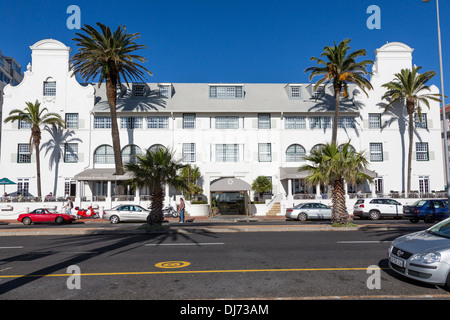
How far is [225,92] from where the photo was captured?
36.2 metres

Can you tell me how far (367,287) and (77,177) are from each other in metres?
28.6

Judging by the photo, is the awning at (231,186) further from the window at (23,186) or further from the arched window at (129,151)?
the window at (23,186)

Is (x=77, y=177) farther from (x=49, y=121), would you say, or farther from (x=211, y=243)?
(x=211, y=243)

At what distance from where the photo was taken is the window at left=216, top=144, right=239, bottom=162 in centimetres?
3356

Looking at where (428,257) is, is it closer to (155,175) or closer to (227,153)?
(155,175)

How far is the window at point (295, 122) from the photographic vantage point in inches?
1353

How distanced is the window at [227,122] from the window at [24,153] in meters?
18.5

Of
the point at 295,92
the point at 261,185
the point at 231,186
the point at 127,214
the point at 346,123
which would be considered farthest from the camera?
the point at 295,92

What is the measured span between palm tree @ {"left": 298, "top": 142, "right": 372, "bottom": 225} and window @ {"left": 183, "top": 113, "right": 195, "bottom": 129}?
18.0m

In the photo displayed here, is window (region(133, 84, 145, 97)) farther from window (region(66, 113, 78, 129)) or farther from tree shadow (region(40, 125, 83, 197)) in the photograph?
tree shadow (region(40, 125, 83, 197))

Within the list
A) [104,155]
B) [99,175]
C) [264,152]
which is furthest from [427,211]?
[104,155]

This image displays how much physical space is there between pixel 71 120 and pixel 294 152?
22.3 metres

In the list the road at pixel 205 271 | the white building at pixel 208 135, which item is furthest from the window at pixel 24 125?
the road at pixel 205 271

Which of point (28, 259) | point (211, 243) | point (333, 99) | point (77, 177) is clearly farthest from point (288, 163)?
point (28, 259)
